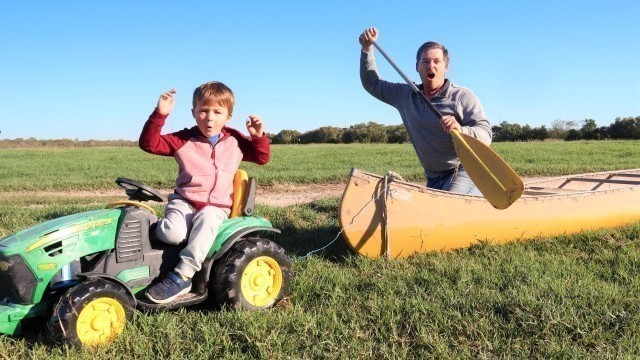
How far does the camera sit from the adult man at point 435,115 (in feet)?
17.7

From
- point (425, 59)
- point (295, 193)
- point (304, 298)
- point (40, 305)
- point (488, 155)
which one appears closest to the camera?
point (40, 305)

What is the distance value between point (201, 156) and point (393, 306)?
1688mm

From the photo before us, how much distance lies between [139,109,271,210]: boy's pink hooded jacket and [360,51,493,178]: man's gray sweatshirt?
210 cm

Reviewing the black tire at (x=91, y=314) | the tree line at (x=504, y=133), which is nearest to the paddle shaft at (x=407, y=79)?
the black tire at (x=91, y=314)

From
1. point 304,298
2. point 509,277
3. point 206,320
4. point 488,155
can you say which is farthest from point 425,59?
point 206,320

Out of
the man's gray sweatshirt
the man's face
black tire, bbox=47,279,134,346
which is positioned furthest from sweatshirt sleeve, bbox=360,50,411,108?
black tire, bbox=47,279,134,346

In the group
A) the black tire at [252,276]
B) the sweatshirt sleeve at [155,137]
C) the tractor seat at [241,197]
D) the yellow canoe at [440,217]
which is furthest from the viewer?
the yellow canoe at [440,217]

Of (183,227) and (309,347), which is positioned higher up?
(183,227)

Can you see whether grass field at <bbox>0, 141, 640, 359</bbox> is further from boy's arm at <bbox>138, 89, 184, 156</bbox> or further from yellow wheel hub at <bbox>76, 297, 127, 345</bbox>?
boy's arm at <bbox>138, 89, 184, 156</bbox>

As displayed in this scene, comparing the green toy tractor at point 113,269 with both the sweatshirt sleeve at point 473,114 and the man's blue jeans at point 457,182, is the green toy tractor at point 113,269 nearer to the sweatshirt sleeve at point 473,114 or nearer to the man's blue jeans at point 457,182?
the man's blue jeans at point 457,182

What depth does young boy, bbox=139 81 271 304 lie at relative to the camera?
11.6ft

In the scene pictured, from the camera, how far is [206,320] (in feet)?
11.2

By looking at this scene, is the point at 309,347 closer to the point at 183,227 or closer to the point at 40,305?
the point at 183,227

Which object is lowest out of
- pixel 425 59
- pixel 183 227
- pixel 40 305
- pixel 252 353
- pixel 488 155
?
pixel 252 353
